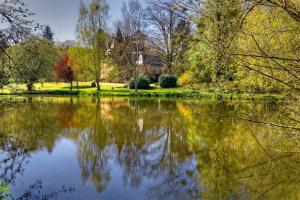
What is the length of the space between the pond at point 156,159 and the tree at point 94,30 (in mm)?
22268

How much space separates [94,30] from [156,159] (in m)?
30.6

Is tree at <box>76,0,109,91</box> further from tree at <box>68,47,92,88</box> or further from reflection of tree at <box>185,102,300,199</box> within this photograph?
reflection of tree at <box>185,102,300,199</box>

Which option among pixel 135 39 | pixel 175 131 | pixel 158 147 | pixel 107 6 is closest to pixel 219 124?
pixel 175 131

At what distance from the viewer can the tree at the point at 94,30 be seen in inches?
1532

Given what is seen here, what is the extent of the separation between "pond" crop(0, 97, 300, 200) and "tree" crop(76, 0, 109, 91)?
2227cm

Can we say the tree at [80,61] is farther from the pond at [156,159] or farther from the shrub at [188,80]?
the shrub at [188,80]

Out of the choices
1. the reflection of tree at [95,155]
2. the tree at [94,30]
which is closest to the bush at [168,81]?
the tree at [94,30]

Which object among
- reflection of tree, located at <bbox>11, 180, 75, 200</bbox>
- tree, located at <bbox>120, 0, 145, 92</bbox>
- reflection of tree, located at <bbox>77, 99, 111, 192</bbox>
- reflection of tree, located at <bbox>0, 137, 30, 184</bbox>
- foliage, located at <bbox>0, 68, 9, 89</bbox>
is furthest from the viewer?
tree, located at <bbox>120, 0, 145, 92</bbox>

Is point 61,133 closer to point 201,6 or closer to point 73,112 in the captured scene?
point 73,112

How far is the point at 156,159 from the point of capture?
10852 millimetres

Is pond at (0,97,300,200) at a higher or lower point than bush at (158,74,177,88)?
lower

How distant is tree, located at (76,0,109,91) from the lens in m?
38.9

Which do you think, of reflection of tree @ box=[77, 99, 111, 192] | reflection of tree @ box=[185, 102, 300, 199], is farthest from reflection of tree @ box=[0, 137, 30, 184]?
reflection of tree @ box=[185, 102, 300, 199]

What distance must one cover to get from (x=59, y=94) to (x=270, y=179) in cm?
3200
